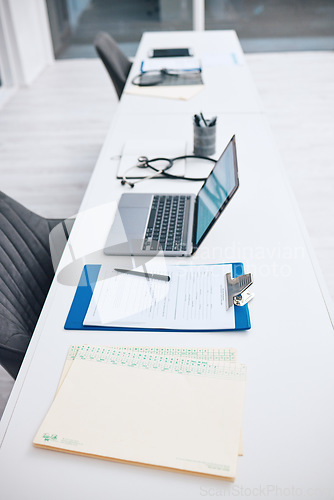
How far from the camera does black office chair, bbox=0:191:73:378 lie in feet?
3.67

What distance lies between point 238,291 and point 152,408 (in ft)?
1.17

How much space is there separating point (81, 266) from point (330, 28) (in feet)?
16.1

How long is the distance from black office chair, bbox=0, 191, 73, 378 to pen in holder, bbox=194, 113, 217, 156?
588 millimetres

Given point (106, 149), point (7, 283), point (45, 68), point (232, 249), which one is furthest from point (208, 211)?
point (45, 68)

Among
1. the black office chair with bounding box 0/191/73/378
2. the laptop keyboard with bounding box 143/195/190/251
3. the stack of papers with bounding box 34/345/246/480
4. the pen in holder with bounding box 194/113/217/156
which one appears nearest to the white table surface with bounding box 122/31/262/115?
the pen in holder with bounding box 194/113/217/156

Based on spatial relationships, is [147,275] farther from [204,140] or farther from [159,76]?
[159,76]

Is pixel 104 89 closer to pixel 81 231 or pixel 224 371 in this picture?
pixel 81 231

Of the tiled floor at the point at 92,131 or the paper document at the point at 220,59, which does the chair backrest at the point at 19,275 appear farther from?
the paper document at the point at 220,59

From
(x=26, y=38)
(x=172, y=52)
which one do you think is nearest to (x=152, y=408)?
(x=172, y=52)

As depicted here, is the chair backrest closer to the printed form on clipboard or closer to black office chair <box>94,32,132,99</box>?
the printed form on clipboard

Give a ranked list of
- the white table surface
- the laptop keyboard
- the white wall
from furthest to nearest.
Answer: the white wall → the white table surface → the laptop keyboard

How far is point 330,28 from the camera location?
5.05 meters

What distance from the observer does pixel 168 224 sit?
52.7 inches

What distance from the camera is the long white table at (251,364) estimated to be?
777 mm
